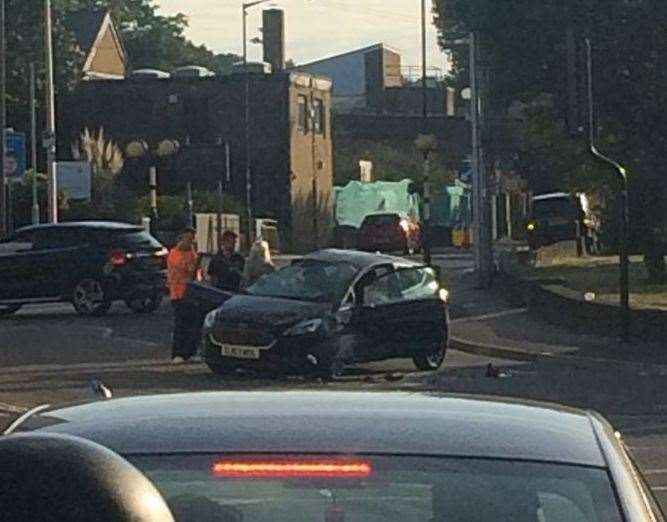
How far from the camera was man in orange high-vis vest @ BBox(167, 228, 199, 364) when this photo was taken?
25.3m

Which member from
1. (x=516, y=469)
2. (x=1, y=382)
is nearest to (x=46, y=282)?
(x=1, y=382)

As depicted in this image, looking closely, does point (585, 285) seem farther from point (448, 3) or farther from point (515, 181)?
point (515, 181)

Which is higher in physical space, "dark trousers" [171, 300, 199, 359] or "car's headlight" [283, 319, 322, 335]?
"car's headlight" [283, 319, 322, 335]

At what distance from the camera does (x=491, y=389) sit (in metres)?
21.8

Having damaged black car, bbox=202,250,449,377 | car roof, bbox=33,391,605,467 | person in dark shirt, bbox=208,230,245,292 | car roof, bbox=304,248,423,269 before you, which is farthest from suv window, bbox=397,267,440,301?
car roof, bbox=33,391,605,467

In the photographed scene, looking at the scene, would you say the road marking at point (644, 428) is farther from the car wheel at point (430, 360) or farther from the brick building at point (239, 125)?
the brick building at point (239, 125)

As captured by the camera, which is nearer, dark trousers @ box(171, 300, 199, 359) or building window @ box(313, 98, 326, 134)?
dark trousers @ box(171, 300, 199, 359)

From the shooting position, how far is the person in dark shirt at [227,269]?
27.2 meters

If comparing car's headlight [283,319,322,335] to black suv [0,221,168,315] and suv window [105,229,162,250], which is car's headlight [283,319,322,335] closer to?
black suv [0,221,168,315]

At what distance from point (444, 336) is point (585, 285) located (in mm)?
12571

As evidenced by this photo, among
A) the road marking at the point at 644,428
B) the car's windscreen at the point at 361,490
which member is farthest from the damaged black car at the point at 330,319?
the car's windscreen at the point at 361,490

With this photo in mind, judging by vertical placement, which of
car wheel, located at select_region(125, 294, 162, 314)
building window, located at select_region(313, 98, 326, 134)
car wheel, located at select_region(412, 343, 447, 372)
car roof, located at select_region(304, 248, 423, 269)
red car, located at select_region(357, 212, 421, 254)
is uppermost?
building window, located at select_region(313, 98, 326, 134)

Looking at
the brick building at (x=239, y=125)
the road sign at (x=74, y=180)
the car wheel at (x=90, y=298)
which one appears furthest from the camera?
the brick building at (x=239, y=125)

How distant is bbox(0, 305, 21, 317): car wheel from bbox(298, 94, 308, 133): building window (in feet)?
141
